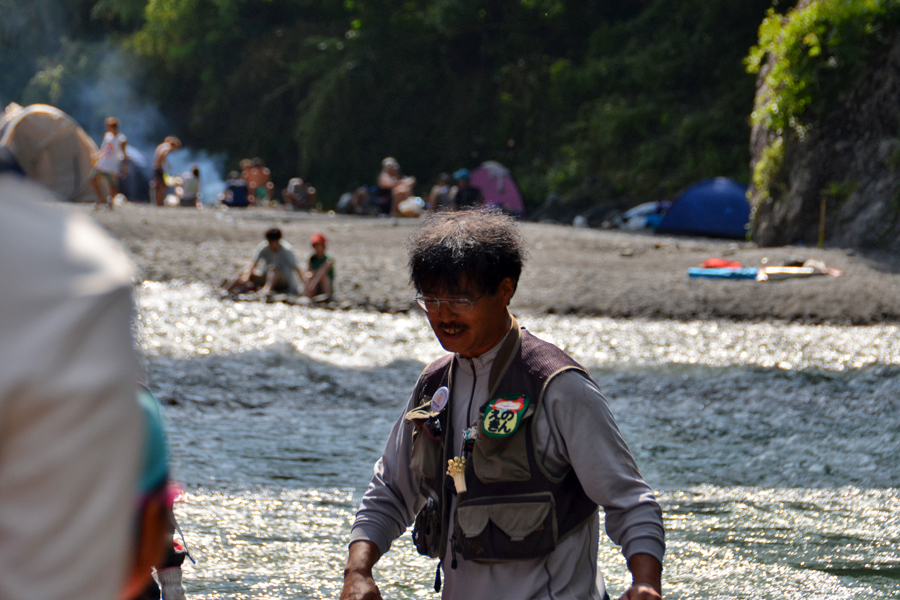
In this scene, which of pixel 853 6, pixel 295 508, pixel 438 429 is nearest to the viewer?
pixel 438 429

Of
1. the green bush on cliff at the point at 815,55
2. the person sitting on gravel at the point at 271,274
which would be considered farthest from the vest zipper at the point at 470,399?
the green bush on cliff at the point at 815,55

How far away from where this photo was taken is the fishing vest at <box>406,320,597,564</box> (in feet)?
7.20

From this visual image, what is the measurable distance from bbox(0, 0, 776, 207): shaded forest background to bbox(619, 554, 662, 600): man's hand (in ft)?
77.3

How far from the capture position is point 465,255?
93.5 inches

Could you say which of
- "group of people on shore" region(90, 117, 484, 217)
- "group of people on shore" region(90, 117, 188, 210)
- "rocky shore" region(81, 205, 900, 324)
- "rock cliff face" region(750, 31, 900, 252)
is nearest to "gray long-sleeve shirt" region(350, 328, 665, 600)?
"rocky shore" region(81, 205, 900, 324)

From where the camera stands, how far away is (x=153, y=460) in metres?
0.88

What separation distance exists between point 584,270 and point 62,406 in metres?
15.0

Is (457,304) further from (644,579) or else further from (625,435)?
(625,435)

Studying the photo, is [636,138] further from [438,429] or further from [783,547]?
[438,429]

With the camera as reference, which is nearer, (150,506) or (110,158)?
(150,506)

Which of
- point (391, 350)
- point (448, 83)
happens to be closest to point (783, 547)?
point (391, 350)

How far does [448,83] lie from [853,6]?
18.6 metres

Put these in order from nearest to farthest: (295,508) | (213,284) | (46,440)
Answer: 1. (46,440)
2. (295,508)
3. (213,284)

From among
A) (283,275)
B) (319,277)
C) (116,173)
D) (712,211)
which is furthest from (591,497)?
(712,211)
